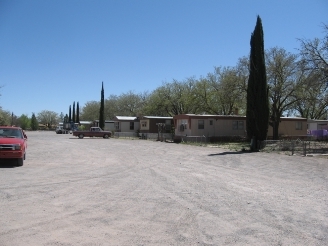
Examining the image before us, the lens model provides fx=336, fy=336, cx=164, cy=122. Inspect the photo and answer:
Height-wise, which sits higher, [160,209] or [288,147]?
[288,147]

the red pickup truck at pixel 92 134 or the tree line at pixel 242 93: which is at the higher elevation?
the tree line at pixel 242 93

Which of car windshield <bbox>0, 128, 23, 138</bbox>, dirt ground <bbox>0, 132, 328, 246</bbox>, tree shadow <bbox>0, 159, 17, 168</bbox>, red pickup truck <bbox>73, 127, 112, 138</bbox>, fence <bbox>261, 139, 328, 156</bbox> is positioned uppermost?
car windshield <bbox>0, 128, 23, 138</bbox>

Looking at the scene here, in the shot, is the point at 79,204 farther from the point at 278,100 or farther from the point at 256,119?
the point at 278,100

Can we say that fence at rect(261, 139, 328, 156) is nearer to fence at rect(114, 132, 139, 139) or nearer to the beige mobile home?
the beige mobile home

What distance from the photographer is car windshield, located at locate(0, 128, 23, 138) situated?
1482 cm

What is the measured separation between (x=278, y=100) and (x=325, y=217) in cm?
3272

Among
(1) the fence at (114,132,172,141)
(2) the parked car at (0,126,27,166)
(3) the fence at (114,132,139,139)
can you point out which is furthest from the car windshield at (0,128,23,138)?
(3) the fence at (114,132,139,139)

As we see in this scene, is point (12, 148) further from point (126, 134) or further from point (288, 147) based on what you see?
point (126, 134)

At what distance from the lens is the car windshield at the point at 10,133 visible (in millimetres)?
14816

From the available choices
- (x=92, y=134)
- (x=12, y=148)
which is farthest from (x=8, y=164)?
(x=92, y=134)

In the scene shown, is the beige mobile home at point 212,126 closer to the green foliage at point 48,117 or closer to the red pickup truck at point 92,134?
the red pickup truck at point 92,134

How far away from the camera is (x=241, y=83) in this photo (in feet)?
120

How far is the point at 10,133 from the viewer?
49.8ft

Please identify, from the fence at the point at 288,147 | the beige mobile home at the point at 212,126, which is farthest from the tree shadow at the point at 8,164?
the beige mobile home at the point at 212,126
